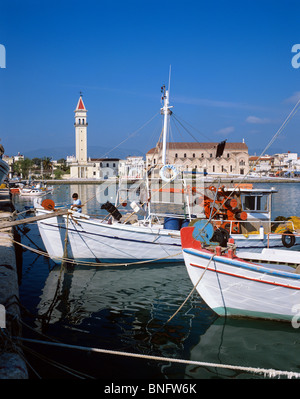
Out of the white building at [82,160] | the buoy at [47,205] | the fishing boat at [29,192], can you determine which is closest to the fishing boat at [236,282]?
the buoy at [47,205]

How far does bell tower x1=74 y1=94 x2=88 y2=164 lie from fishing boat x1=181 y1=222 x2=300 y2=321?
363 ft

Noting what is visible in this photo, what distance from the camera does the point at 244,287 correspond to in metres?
8.47

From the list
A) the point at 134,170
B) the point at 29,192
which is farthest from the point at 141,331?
the point at 29,192

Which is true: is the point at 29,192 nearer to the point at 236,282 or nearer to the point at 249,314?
the point at 249,314

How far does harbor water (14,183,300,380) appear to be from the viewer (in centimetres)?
670

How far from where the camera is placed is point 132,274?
13.6 meters

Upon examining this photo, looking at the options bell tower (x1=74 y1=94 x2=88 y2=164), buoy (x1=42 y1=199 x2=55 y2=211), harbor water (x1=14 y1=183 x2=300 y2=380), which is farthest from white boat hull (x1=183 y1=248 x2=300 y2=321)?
bell tower (x1=74 y1=94 x2=88 y2=164)

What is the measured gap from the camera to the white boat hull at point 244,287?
8.14 m

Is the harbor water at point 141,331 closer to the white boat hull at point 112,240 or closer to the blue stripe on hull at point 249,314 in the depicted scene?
the blue stripe on hull at point 249,314

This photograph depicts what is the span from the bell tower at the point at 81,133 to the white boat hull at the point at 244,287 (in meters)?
111

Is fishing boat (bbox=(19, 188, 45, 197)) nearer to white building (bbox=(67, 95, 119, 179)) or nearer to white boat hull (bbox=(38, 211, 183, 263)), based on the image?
white boat hull (bbox=(38, 211, 183, 263))

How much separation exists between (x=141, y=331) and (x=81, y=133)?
11497 cm

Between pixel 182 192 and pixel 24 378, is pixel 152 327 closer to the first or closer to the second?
pixel 24 378

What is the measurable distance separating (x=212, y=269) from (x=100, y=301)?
392cm
